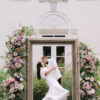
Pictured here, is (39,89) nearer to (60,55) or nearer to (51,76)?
(51,76)

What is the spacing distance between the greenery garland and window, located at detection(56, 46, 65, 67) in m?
0.41

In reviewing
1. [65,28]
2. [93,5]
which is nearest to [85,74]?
[65,28]

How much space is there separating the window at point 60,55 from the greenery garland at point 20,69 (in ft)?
1.35

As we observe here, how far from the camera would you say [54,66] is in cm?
663

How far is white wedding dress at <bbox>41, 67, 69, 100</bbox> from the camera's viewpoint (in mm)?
6574

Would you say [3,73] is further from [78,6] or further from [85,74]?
[78,6]

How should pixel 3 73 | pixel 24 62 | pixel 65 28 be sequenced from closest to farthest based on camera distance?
pixel 24 62 → pixel 3 73 → pixel 65 28

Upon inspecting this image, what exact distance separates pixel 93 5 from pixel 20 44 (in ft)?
11.9

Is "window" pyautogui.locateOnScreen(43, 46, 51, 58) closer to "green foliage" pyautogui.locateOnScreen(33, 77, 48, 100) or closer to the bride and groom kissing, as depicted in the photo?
the bride and groom kissing

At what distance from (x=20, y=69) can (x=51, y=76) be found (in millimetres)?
665

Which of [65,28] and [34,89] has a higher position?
[65,28]

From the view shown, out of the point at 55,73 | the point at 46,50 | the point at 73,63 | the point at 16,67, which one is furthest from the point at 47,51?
the point at 16,67

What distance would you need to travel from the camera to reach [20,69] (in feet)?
21.9

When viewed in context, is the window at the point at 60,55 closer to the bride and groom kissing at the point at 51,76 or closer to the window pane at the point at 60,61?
the window pane at the point at 60,61
